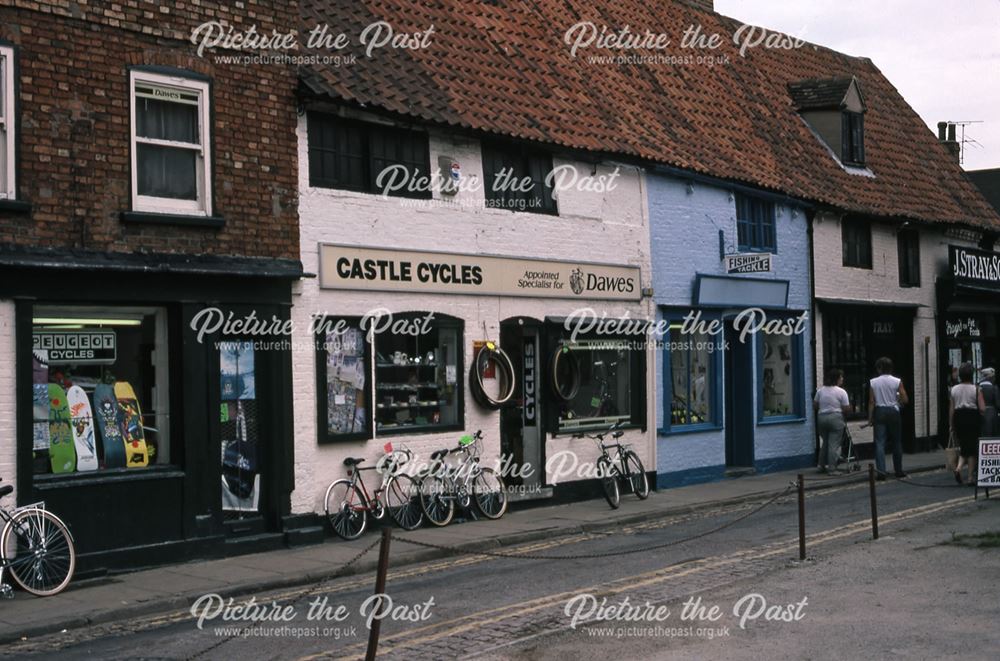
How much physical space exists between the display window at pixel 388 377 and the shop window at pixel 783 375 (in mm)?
9421

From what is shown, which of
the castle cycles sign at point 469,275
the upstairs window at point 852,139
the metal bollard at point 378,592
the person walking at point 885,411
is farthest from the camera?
the upstairs window at point 852,139

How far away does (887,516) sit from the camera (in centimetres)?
1686

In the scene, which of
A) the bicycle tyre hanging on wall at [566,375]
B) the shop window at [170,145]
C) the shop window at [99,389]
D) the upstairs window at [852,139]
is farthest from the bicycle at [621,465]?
the upstairs window at [852,139]

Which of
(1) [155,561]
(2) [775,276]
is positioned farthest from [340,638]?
(2) [775,276]

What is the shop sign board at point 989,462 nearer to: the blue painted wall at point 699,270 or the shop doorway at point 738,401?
the blue painted wall at point 699,270

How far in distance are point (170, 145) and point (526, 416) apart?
7.20 metres

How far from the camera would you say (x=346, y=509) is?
619 inches

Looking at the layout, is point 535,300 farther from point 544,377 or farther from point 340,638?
→ point 340,638

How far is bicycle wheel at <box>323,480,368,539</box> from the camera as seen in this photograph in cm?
1564

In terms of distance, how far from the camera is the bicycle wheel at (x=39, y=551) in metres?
12.1


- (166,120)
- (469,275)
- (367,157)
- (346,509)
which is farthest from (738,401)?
(166,120)

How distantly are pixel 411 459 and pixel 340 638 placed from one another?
274 inches

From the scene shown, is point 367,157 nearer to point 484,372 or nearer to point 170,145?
point 170,145

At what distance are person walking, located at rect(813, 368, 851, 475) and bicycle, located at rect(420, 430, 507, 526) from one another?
7758mm
